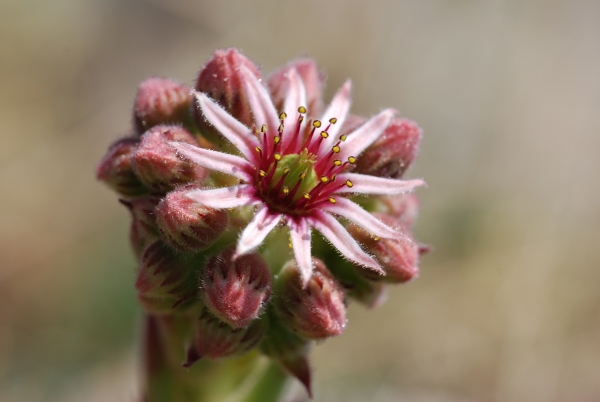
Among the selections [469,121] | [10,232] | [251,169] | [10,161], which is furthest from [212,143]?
[469,121]

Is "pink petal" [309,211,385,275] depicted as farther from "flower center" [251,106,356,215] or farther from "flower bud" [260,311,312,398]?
"flower bud" [260,311,312,398]

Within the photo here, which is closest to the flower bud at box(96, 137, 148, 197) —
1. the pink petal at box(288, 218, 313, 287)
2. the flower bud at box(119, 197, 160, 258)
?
the flower bud at box(119, 197, 160, 258)

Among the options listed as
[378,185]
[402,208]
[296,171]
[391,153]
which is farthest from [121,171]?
[402,208]

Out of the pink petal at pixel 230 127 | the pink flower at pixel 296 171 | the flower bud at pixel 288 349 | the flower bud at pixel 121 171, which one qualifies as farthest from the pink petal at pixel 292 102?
the flower bud at pixel 288 349

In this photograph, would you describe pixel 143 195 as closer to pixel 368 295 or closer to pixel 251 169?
pixel 251 169

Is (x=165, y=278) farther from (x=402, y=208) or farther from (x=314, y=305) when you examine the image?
(x=402, y=208)
